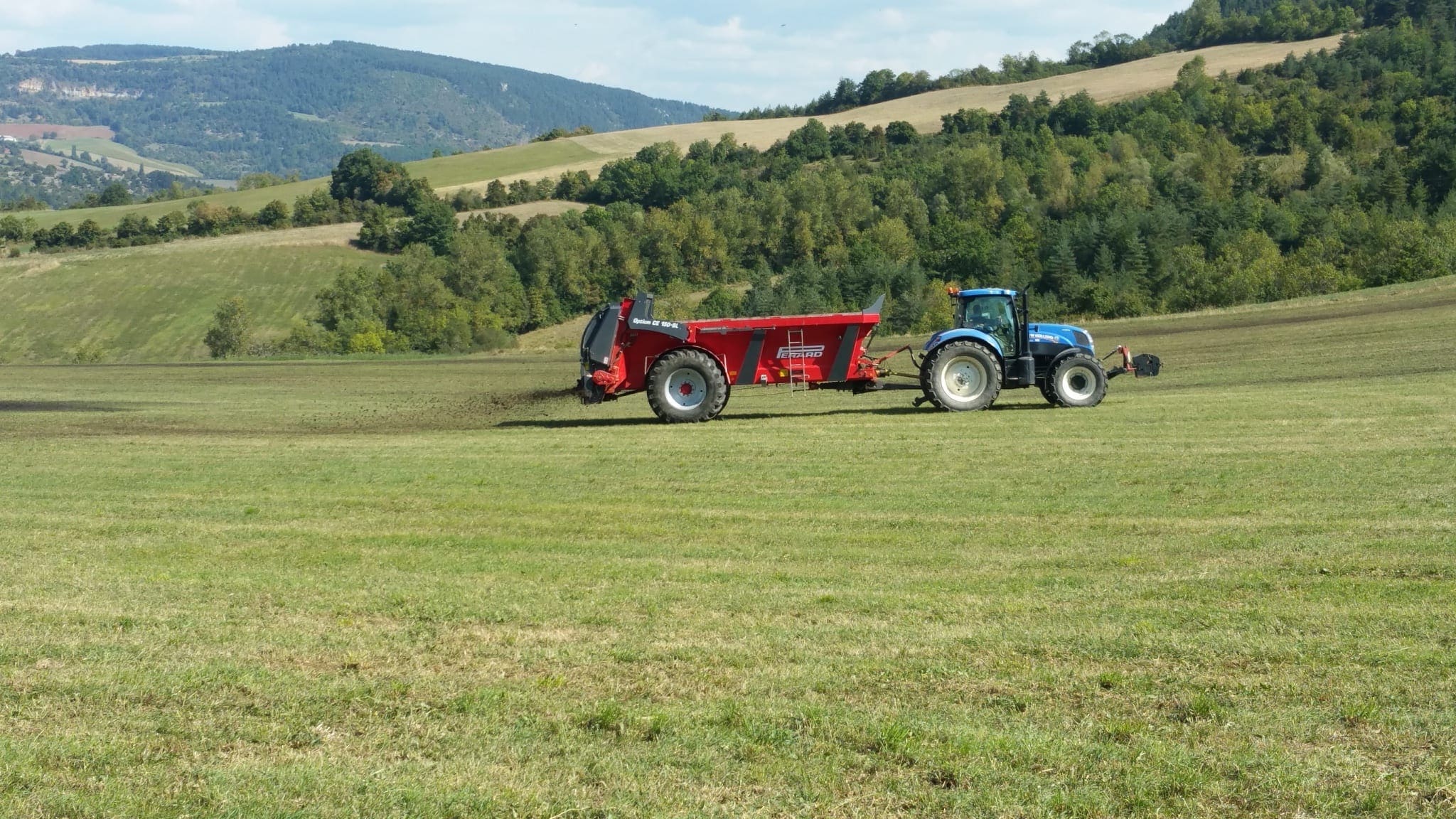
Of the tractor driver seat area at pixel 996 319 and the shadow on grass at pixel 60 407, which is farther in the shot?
the shadow on grass at pixel 60 407

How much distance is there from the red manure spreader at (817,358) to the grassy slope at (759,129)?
100 meters

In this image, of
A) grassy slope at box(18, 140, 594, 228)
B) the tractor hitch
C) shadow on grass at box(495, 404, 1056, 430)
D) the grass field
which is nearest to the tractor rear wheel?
shadow on grass at box(495, 404, 1056, 430)

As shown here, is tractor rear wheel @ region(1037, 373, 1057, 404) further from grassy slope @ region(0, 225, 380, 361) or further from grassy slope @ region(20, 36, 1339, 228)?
grassy slope @ region(20, 36, 1339, 228)

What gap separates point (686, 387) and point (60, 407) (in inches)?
622

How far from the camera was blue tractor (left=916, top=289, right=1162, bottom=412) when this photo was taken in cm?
2186

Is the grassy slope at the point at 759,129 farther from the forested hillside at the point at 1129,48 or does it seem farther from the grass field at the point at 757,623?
the grass field at the point at 757,623

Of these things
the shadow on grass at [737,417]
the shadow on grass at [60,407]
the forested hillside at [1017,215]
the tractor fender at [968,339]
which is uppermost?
the forested hillside at [1017,215]

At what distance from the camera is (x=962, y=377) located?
22125 mm

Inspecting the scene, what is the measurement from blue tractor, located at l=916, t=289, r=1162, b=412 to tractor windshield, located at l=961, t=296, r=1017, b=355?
0.01 meters

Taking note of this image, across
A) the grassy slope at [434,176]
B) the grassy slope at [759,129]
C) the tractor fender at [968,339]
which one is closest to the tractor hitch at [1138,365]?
the tractor fender at [968,339]

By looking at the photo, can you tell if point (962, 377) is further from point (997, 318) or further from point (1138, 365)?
point (1138, 365)

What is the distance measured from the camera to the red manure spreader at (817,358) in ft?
71.7

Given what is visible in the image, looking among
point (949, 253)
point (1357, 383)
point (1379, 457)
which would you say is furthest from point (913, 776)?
point (949, 253)

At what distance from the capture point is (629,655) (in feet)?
26.5
